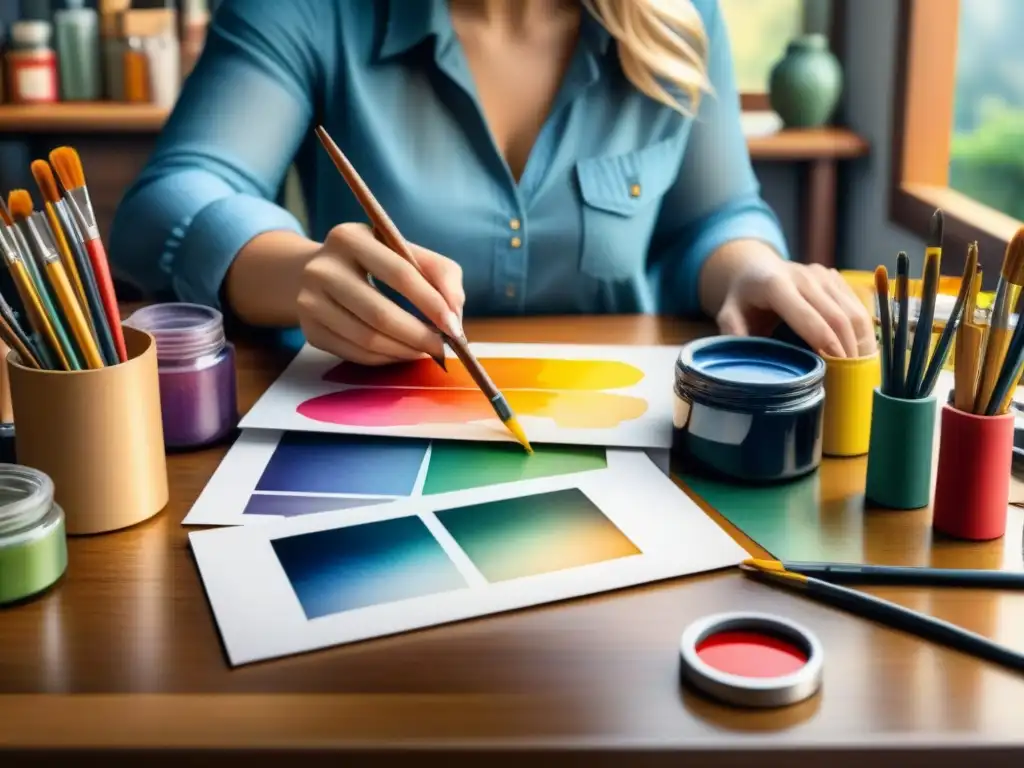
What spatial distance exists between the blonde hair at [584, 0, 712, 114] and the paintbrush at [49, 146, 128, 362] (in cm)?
78

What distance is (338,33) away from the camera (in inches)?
50.6

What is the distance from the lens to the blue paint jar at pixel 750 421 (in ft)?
2.41

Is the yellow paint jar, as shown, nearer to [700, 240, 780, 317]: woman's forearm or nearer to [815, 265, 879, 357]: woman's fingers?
[815, 265, 879, 357]: woman's fingers

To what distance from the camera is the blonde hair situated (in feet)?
4.25

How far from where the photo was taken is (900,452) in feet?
2.33

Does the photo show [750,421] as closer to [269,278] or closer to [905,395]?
[905,395]

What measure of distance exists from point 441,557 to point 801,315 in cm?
38

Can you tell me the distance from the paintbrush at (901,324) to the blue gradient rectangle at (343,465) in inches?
11.9

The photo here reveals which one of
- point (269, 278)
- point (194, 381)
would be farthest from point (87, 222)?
point (269, 278)

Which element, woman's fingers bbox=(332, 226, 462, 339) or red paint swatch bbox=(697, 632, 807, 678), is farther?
woman's fingers bbox=(332, 226, 462, 339)

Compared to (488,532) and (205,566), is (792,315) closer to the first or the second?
(488,532)

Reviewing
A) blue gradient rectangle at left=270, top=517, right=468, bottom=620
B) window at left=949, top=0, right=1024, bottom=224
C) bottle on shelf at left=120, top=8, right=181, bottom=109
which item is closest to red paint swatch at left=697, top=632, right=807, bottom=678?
blue gradient rectangle at left=270, top=517, right=468, bottom=620

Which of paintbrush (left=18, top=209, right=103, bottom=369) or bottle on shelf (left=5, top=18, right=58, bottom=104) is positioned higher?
bottle on shelf (left=5, top=18, right=58, bottom=104)

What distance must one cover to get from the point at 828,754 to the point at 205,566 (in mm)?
338
